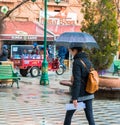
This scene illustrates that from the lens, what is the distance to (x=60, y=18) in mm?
37500

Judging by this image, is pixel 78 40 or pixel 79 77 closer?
pixel 79 77

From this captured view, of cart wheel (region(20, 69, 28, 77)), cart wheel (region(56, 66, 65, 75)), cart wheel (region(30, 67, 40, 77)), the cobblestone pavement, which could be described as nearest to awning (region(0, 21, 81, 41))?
cart wheel (region(56, 66, 65, 75))

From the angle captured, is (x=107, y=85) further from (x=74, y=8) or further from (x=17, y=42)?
(x=74, y=8)

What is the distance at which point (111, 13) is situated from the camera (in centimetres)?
1550

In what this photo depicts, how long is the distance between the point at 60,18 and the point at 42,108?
25803 mm

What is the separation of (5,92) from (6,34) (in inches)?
657

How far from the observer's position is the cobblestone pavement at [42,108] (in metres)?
10.1

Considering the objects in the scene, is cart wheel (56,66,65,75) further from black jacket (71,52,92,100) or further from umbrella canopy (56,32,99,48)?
black jacket (71,52,92,100)

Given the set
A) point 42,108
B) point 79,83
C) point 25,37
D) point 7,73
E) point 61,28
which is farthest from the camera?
point 61,28

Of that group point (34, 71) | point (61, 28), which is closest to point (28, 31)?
point (61, 28)

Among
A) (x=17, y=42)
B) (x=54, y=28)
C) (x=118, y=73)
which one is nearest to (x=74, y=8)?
(x=54, y=28)

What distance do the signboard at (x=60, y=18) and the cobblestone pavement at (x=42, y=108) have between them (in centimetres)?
2009

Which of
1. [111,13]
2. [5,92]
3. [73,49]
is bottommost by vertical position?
[5,92]

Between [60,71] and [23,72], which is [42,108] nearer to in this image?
[23,72]
